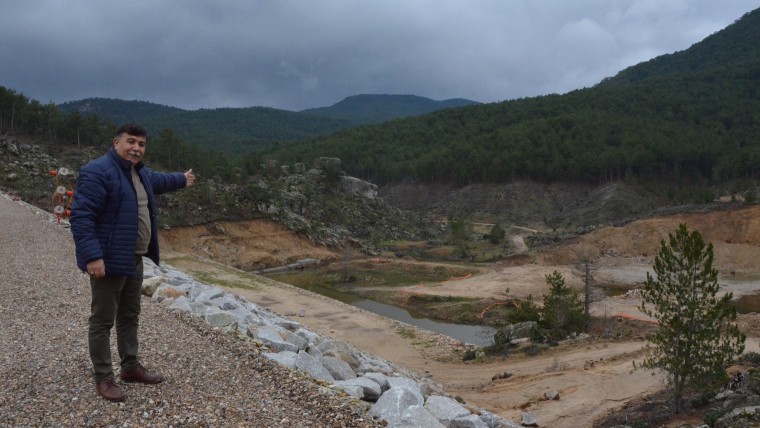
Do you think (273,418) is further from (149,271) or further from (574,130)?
(574,130)

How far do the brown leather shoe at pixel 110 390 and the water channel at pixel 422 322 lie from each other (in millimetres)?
20556

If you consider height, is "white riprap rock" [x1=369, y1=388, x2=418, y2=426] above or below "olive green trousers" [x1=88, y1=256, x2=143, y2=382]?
below

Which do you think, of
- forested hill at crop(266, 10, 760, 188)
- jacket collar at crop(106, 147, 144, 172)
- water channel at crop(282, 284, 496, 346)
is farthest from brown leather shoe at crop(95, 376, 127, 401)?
forested hill at crop(266, 10, 760, 188)

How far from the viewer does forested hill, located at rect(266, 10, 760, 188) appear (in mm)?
83312

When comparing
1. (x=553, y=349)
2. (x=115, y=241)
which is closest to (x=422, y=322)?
(x=553, y=349)

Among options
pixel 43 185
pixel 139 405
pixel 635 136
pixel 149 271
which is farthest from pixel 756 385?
pixel 635 136

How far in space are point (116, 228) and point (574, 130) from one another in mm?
101055

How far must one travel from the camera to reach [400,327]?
2642 cm

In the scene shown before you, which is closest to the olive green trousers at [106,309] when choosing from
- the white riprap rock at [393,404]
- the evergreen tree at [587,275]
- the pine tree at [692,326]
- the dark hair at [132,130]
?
the dark hair at [132,130]

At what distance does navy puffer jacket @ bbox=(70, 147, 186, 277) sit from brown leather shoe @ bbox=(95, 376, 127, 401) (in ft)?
3.71

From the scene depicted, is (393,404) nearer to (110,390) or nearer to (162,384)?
(162,384)

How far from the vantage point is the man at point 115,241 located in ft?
15.8

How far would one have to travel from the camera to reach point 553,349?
19.2 meters

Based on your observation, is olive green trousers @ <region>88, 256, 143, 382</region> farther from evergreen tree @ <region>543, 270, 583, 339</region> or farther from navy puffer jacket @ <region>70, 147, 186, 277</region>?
evergreen tree @ <region>543, 270, 583, 339</region>
